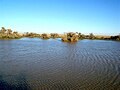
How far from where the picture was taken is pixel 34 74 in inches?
393

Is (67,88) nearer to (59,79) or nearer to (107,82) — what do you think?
(59,79)

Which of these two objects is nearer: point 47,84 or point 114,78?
point 47,84

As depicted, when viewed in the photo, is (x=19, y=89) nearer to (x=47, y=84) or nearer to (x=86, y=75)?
(x=47, y=84)

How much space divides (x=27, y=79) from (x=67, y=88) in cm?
241

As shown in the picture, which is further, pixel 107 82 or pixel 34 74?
pixel 34 74

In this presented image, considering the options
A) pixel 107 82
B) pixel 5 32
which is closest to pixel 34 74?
pixel 107 82

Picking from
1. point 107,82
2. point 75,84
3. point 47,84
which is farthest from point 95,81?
point 47,84

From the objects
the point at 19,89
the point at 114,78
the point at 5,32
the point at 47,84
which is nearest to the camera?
the point at 19,89

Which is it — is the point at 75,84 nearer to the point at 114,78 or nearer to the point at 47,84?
the point at 47,84

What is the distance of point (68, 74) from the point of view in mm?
10297

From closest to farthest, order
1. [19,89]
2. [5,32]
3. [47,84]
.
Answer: [19,89] → [47,84] → [5,32]

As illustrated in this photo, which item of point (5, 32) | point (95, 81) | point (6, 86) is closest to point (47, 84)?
point (6, 86)

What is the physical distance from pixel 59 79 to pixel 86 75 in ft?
6.35

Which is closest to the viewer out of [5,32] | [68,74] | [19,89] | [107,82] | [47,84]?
[19,89]
